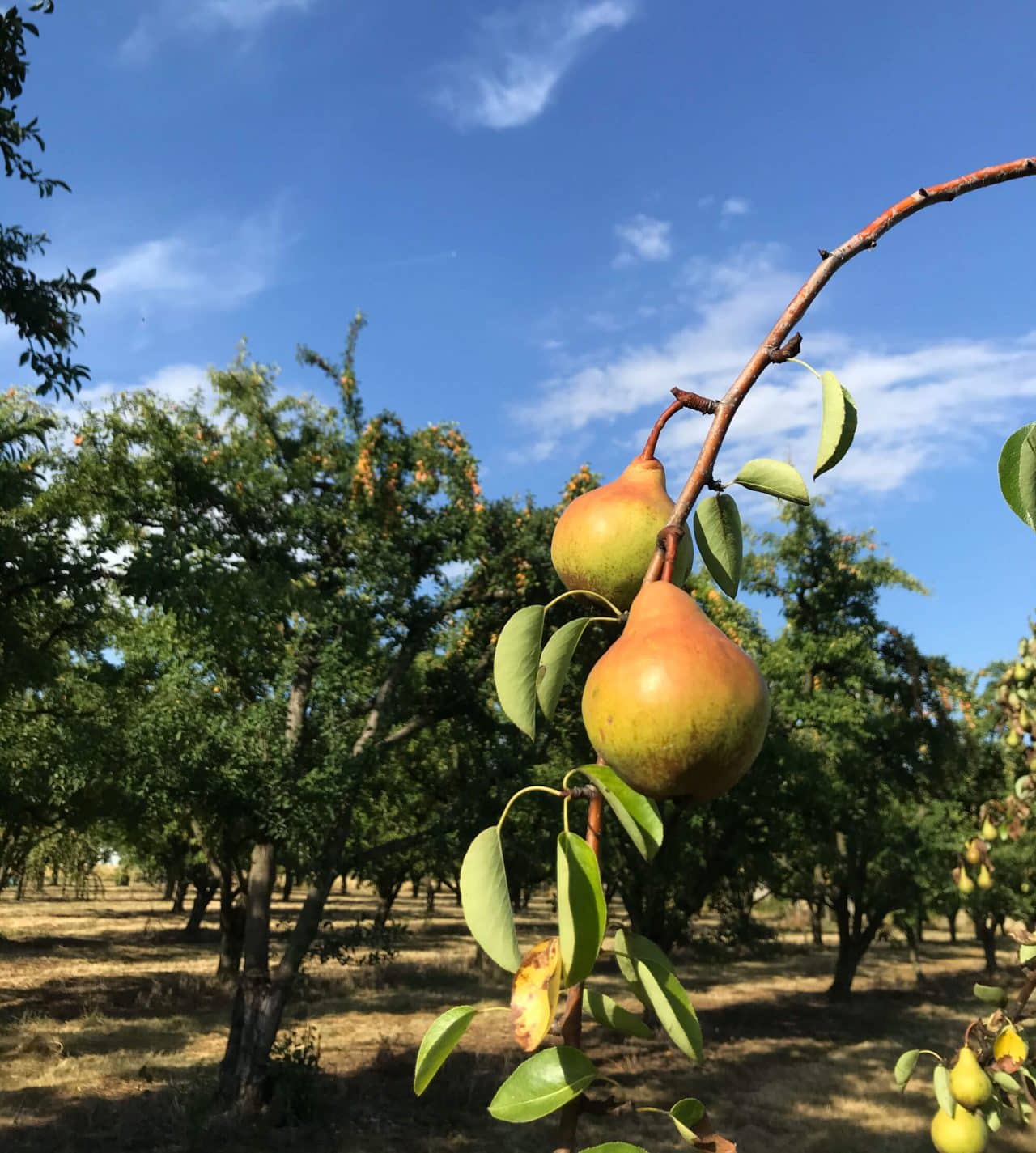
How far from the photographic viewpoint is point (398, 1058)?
12664mm

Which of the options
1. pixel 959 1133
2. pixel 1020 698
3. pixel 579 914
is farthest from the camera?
pixel 1020 698

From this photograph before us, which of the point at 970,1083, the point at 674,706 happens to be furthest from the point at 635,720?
the point at 970,1083

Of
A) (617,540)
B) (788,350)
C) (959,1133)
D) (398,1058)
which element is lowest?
(398,1058)

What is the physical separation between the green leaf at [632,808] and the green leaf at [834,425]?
28cm

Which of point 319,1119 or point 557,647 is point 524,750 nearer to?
point 319,1119

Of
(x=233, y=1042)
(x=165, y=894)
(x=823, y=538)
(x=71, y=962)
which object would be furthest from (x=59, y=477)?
(x=165, y=894)

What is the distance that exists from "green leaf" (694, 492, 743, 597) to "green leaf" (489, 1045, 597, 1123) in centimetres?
38

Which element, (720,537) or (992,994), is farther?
(992,994)

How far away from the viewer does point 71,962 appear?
67.5 feet

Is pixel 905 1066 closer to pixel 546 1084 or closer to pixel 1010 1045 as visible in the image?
pixel 1010 1045

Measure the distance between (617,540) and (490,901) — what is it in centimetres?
30

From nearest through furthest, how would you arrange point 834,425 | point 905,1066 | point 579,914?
point 579,914 → point 834,425 → point 905,1066

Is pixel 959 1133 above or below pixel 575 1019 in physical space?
below

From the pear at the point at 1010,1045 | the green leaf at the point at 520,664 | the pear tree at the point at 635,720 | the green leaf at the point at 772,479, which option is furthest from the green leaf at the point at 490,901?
the pear at the point at 1010,1045
